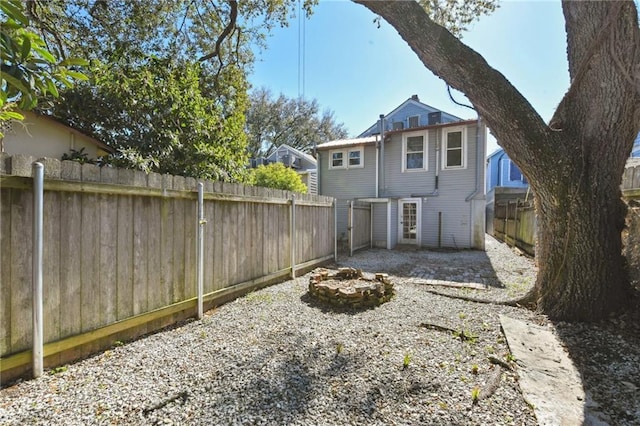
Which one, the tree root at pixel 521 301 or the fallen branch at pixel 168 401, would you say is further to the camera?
the tree root at pixel 521 301

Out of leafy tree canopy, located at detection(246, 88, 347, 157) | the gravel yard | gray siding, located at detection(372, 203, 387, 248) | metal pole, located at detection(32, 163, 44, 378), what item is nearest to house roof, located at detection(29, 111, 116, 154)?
metal pole, located at detection(32, 163, 44, 378)

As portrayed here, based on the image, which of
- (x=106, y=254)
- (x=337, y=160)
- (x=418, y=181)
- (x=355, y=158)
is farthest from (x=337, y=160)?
(x=106, y=254)

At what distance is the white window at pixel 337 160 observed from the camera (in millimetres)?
12953

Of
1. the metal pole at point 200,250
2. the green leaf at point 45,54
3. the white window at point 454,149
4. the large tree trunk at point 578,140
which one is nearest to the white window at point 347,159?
the white window at point 454,149

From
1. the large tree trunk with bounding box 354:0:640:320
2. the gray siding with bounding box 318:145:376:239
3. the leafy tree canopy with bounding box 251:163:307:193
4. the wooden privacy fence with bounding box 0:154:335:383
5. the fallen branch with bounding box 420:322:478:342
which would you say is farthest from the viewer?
the gray siding with bounding box 318:145:376:239

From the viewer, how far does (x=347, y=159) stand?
42.1ft

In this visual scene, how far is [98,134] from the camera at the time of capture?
7.91m

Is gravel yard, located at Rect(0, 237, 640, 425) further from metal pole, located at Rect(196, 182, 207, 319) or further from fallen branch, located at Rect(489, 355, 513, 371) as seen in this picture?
metal pole, located at Rect(196, 182, 207, 319)

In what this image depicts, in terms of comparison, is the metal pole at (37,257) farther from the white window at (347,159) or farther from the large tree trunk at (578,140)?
the white window at (347,159)

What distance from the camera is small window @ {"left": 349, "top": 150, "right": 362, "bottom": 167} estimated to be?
12.6 metres

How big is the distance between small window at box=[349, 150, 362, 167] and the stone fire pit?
8221 mm

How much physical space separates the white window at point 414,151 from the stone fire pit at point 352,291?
299 inches

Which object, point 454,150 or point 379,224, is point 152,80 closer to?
point 379,224

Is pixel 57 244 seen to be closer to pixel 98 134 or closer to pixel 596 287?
pixel 596 287
